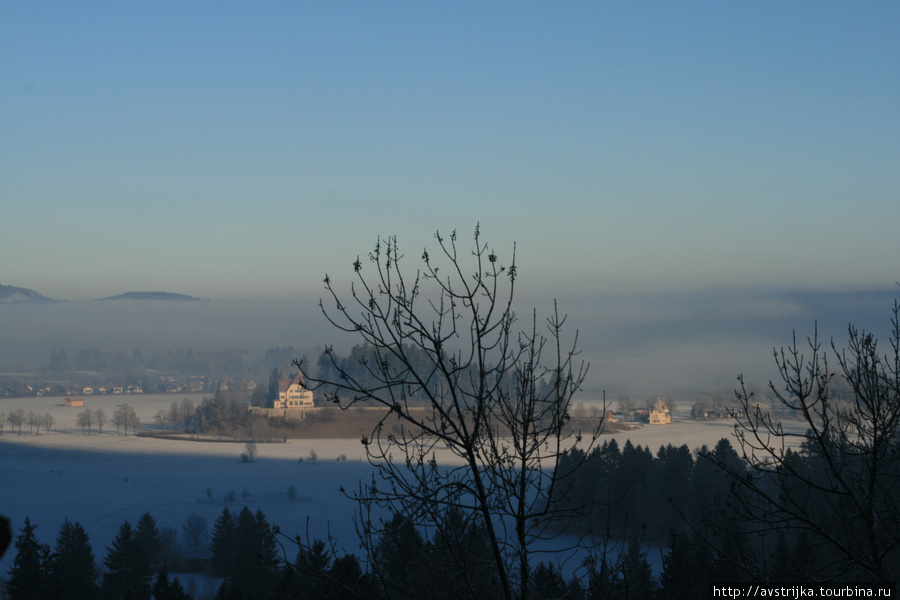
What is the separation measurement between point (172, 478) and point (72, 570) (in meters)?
30.8

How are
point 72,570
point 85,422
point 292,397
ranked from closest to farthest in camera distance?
point 72,570 → point 85,422 → point 292,397

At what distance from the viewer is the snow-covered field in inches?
1400

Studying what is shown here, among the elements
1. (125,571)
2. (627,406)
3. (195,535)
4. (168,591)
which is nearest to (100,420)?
(627,406)

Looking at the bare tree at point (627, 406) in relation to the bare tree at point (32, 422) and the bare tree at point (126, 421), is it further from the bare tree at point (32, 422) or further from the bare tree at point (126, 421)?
the bare tree at point (32, 422)

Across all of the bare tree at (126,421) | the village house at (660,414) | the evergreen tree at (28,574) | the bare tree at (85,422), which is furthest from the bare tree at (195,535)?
the bare tree at (85,422)

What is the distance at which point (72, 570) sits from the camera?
1995cm

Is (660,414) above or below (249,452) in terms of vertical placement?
above

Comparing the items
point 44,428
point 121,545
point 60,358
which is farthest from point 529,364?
point 60,358

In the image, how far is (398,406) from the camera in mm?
4684

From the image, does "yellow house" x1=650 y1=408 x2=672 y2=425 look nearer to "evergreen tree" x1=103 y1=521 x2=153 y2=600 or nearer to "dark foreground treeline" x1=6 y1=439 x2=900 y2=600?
"dark foreground treeline" x1=6 y1=439 x2=900 y2=600

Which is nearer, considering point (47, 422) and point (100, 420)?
point (47, 422)

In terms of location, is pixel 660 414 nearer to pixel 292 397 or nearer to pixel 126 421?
pixel 292 397

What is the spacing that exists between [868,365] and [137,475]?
50.6 metres

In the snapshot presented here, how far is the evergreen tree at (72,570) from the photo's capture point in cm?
1912
